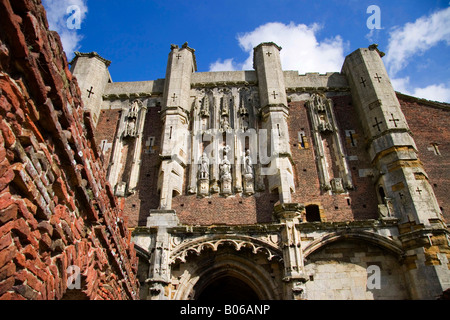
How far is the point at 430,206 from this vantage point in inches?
507

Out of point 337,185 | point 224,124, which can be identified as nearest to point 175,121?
point 224,124

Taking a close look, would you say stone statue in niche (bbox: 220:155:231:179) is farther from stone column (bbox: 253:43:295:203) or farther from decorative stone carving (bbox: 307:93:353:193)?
decorative stone carving (bbox: 307:93:353:193)

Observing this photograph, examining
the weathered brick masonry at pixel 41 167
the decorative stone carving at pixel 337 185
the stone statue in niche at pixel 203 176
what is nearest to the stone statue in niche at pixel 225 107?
the stone statue in niche at pixel 203 176

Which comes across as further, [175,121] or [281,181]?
[175,121]

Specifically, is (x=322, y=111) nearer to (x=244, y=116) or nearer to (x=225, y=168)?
(x=244, y=116)

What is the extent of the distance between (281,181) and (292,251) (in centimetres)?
337

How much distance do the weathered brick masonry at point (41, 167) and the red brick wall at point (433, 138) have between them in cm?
1365

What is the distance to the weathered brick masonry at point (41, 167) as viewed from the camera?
3154 mm

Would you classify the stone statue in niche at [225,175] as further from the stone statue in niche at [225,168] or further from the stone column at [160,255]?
the stone column at [160,255]

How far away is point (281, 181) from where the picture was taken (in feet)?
47.9

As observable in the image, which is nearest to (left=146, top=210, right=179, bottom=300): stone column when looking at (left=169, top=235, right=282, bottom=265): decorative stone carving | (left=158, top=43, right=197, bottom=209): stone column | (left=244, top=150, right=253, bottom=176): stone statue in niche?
(left=169, top=235, right=282, bottom=265): decorative stone carving
